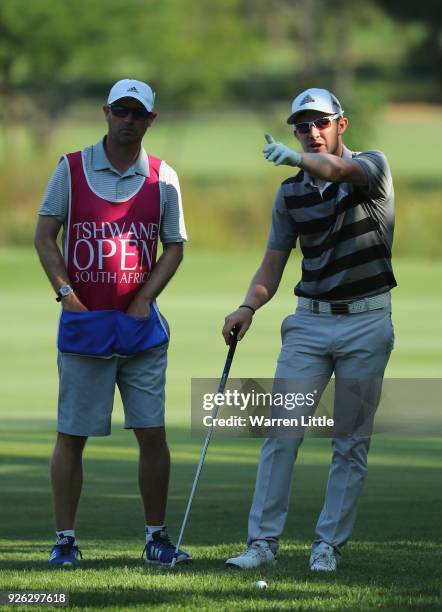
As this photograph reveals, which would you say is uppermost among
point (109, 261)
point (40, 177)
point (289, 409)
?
point (40, 177)

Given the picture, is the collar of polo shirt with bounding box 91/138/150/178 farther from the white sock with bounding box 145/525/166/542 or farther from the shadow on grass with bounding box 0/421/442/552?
the shadow on grass with bounding box 0/421/442/552

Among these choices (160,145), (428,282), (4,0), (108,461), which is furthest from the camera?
(160,145)

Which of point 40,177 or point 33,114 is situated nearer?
point 40,177

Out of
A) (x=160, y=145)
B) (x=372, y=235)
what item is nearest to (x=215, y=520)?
(x=372, y=235)

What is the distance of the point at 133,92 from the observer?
6.94 metres

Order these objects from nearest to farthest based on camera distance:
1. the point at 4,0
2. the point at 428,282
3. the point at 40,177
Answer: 1. the point at 428,282
2. the point at 40,177
3. the point at 4,0

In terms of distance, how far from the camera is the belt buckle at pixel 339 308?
6703 mm

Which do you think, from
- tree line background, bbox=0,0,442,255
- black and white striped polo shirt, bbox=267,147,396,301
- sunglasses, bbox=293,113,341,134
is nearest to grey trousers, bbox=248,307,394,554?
black and white striped polo shirt, bbox=267,147,396,301

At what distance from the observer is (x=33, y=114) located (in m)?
75.2

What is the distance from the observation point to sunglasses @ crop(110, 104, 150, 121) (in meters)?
6.95

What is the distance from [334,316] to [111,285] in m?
0.94

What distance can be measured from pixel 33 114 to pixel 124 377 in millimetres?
69119

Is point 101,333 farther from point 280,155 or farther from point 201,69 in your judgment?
point 201,69

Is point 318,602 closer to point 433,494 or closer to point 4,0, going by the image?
point 433,494
